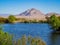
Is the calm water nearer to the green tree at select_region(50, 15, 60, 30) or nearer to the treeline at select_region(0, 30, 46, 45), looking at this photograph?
the treeline at select_region(0, 30, 46, 45)

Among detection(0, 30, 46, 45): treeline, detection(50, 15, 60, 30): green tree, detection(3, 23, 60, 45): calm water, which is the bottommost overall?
detection(3, 23, 60, 45): calm water

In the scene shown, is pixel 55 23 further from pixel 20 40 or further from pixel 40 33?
pixel 20 40

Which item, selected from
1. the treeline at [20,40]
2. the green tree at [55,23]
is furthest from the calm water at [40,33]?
the green tree at [55,23]

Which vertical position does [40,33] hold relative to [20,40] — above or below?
below

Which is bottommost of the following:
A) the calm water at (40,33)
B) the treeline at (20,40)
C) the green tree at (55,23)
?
the calm water at (40,33)

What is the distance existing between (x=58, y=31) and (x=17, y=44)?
144 feet

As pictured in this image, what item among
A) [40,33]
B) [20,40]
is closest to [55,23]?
[40,33]

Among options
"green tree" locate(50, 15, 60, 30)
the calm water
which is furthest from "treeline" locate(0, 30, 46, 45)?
"green tree" locate(50, 15, 60, 30)

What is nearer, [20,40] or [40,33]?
[20,40]

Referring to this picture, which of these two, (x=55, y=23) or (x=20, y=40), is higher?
(x=20, y=40)

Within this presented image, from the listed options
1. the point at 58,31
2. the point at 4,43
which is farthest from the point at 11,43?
the point at 58,31

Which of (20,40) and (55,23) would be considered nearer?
(20,40)

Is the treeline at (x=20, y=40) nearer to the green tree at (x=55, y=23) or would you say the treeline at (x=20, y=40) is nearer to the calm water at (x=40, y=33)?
the calm water at (x=40, y=33)

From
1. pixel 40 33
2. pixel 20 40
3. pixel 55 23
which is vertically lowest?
pixel 40 33
